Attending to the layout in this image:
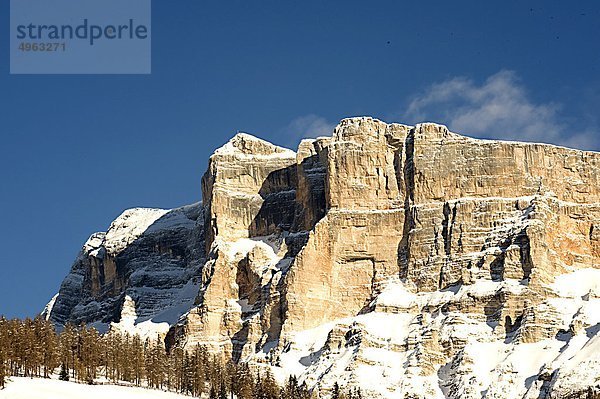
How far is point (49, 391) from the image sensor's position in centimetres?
19488

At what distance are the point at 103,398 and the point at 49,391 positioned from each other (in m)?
6.19

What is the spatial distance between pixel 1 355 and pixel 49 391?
699 centimetres

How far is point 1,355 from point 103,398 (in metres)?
12.4

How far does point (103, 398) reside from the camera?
646ft

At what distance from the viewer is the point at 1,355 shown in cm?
19638

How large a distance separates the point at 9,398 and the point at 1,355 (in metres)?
10.2

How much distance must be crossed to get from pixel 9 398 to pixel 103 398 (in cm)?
1314

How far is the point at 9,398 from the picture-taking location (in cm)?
18725
